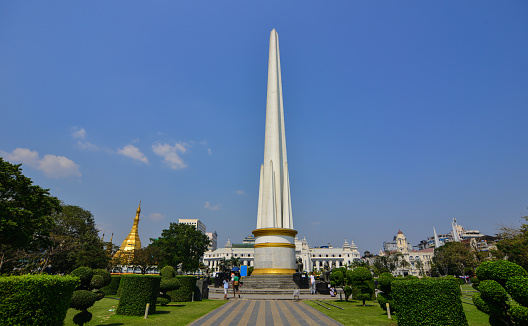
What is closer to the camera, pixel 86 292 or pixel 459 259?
pixel 86 292

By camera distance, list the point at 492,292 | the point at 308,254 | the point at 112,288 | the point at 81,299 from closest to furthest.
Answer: the point at 492,292, the point at 81,299, the point at 112,288, the point at 308,254

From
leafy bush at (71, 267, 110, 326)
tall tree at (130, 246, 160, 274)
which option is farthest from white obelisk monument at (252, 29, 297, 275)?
tall tree at (130, 246, 160, 274)

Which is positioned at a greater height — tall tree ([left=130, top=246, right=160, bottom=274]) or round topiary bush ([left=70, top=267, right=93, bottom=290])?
tall tree ([left=130, top=246, right=160, bottom=274])

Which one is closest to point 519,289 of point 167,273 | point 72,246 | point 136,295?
point 136,295

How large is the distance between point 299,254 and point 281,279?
331 ft

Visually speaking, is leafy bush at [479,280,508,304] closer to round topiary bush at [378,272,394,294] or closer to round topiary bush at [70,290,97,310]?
round topiary bush at [378,272,394,294]

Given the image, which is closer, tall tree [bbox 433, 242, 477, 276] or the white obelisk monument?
the white obelisk monument

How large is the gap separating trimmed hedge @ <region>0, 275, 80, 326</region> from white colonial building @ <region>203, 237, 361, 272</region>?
12360cm

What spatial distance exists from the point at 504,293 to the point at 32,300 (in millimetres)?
11793

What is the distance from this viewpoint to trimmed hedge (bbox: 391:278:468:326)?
26.0ft

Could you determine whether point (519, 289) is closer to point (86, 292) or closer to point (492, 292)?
point (492, 292)

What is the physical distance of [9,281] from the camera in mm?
6625

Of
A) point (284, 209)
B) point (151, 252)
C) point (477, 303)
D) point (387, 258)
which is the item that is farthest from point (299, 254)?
point (477, 303)

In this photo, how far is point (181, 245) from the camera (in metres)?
52.7
